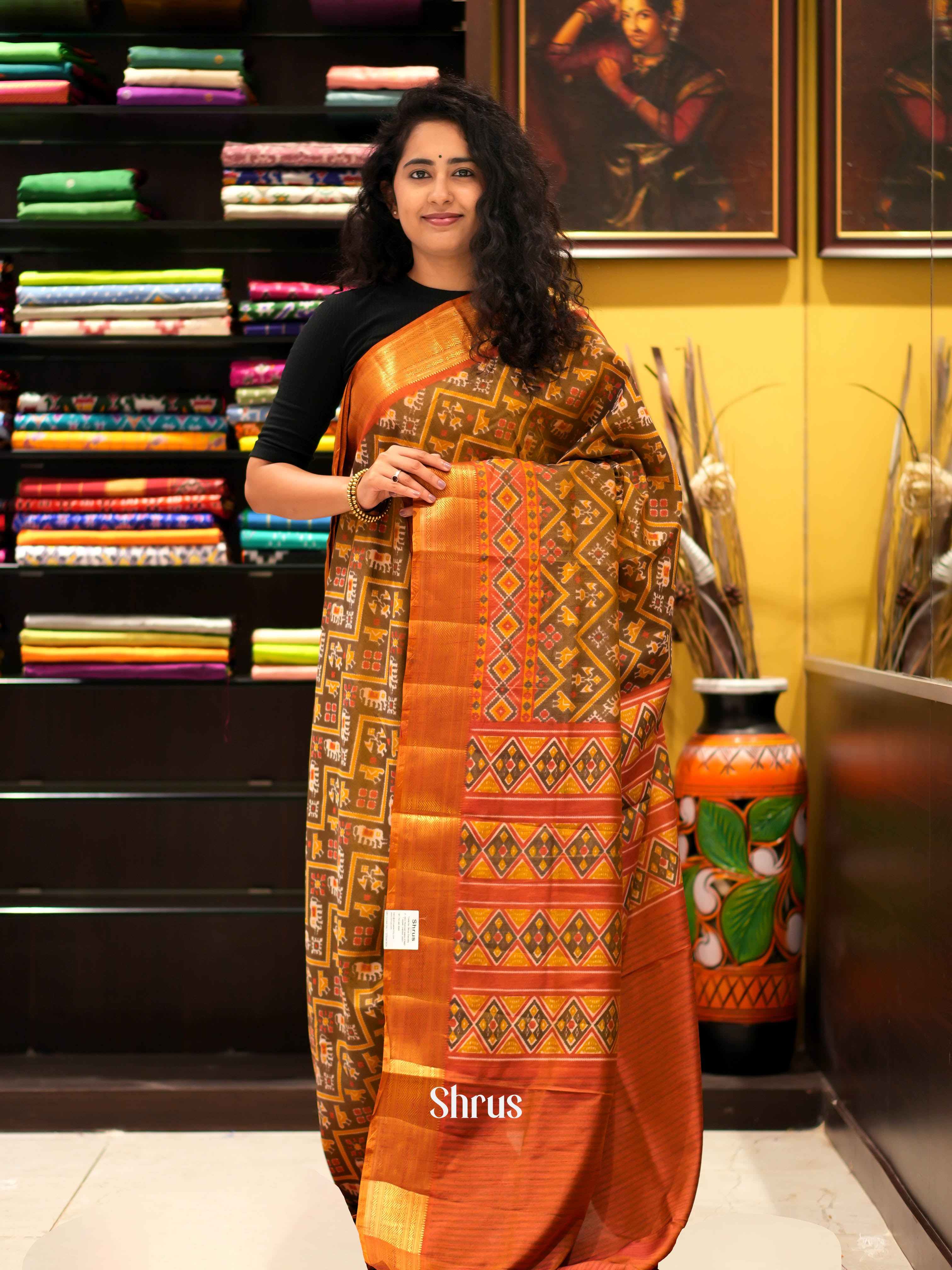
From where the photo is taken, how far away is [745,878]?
2545 mm

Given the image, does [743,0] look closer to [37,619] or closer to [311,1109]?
[37,619]

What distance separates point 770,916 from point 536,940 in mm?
1092

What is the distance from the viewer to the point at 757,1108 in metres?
2.53

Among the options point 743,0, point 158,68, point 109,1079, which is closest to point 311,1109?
point 109,1079

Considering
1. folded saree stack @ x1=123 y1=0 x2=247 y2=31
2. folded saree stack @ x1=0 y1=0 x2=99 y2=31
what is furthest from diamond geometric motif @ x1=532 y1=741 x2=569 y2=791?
folded saree stack @ x1=0 y1=0 x2=99 y2=31

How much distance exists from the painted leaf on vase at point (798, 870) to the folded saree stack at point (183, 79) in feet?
6.52

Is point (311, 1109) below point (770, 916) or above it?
below

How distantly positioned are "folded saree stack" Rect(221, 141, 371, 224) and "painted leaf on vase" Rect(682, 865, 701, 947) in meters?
1.57

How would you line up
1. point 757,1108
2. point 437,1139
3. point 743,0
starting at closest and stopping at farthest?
point 437,1139 → point 757,1108 → point 743,0

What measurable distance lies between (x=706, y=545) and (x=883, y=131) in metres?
0.96

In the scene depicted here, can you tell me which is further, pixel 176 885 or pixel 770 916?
pixel 176 885

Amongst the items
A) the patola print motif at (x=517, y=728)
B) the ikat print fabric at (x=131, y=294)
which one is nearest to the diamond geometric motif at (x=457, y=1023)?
the patola print motif at (x=517, y=728)

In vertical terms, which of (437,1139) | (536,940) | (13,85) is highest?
(13,85)

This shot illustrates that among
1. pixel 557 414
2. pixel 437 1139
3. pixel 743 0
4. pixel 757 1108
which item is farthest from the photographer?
pixel 743 0
